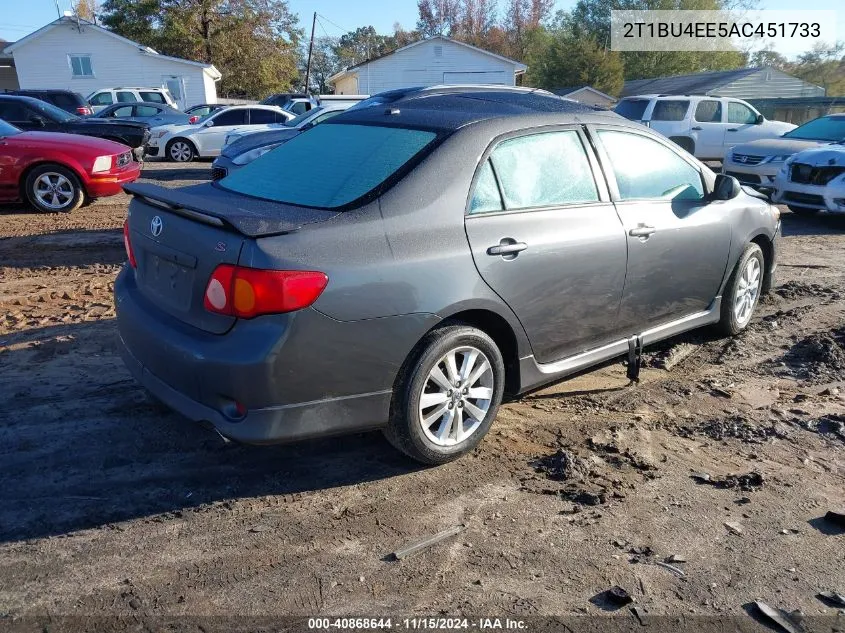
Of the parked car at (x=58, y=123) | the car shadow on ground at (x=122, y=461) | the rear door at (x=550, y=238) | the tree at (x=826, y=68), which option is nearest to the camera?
the car shadow on ground at (x=122, y=461)

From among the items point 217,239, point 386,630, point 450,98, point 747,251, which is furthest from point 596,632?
point 747,251

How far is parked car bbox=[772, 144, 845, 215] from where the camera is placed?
10016 mm

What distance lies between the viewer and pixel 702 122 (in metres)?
16.8

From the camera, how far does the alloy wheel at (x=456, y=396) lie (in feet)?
11.3

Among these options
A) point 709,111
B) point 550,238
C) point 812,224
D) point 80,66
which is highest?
point 80,66

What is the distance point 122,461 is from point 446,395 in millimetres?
1674

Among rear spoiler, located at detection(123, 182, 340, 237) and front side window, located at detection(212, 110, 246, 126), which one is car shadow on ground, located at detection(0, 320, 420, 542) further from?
front side window, located at detection(212, 110, 246, 126)

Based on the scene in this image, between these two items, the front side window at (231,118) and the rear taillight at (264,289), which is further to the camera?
the front side window at (231,118)

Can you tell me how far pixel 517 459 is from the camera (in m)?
3.70

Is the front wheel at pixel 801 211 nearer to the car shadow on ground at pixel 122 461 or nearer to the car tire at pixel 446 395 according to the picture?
the car tire at pixel 446 395

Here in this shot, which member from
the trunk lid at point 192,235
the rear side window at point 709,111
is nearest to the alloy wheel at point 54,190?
the trunk lid at point 192,235

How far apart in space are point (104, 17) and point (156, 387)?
55294mm

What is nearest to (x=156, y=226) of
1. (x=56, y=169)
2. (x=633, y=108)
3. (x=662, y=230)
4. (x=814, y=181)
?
(x=662, y=230)

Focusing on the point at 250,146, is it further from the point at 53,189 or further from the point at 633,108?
the point at 633,108
